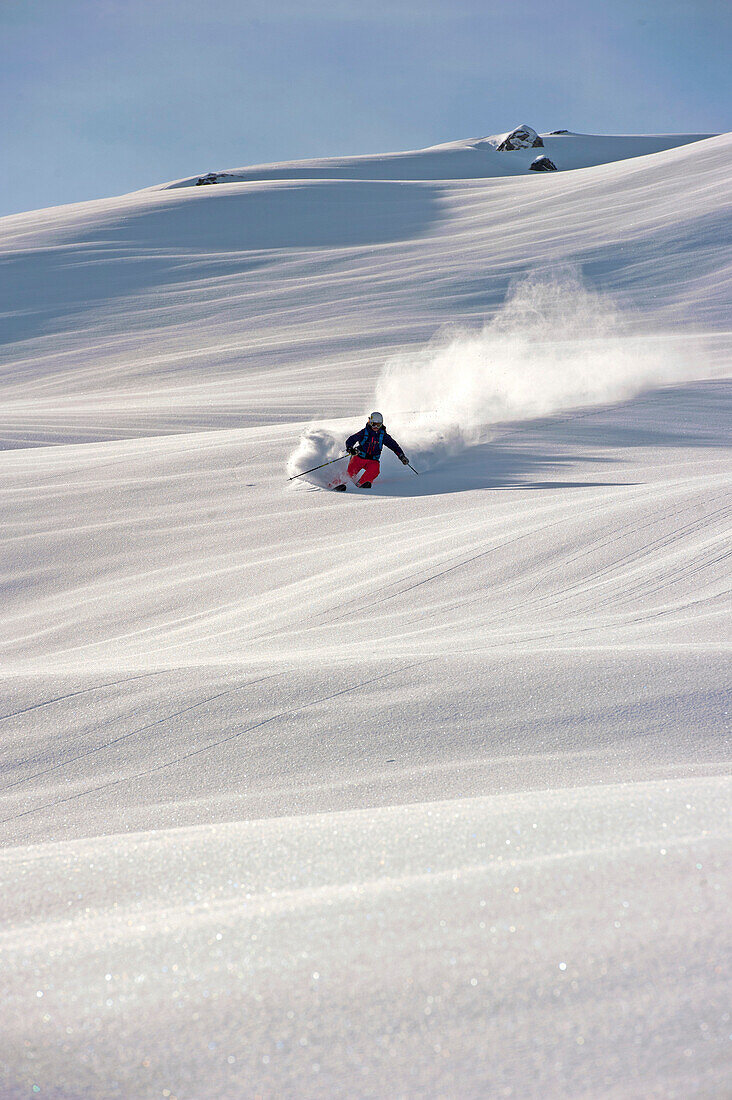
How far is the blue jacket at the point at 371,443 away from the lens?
962 centimetres

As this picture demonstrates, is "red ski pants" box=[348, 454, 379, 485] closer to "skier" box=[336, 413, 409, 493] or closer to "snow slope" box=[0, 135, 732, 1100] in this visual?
"skier" box=[336, 413, 409, 493]

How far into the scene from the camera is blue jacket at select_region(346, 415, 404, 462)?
9617 millimetres

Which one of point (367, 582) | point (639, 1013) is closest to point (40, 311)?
point (367, 582)

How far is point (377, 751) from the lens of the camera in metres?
3.05

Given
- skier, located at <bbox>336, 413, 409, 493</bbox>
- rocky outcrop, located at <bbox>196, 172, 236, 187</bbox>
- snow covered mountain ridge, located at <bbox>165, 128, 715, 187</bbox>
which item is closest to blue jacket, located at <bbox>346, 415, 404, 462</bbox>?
skier, located at <bbox>336, 413, 409, 493</bbox>

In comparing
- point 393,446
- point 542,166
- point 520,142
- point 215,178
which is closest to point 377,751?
point 393,446

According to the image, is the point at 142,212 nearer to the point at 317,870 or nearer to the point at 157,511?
the point at 157,511

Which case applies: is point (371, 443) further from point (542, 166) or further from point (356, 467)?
point (542, 166)

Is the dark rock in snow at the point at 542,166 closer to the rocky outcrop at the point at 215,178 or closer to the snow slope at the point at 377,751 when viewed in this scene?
the rocky outcrop at the point at 215,178

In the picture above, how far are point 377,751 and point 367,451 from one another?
22.4 feet

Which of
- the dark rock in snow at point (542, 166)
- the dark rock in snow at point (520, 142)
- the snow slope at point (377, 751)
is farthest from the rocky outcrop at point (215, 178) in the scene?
the snow slope at point (377, 751)

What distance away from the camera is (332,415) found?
14.9 metres

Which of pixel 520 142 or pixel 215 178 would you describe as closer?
pixel 215 178

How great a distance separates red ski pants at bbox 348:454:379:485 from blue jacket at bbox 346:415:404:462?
56mm
